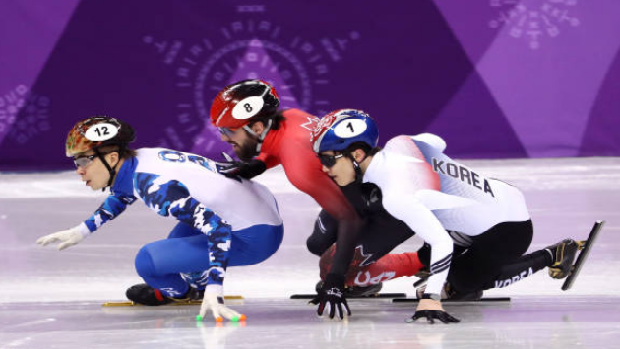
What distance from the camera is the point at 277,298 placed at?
4.76 m

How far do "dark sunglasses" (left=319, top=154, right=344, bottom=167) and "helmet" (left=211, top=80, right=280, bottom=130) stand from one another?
453 millimetres

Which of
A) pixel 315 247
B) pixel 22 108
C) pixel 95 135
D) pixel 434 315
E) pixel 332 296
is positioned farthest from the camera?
pixel 22 108

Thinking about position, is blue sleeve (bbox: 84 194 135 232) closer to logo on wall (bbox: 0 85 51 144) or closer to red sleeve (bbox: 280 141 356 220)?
red sleeve (bbox: 280 141 356 220)

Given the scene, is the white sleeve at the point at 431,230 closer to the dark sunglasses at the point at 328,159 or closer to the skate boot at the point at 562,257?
the dark sunglasses at the point at 328,159

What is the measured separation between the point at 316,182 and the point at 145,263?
0.82m

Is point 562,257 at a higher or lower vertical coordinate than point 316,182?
lower

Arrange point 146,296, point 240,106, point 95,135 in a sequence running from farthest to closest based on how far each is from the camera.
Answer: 1. point 146,296
2. point 240,106
3. point 95,135

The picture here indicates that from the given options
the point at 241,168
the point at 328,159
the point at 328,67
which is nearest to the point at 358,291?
the point at 241,168

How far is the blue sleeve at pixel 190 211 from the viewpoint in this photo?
4.14 meters

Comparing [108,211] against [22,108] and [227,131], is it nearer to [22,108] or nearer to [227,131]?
[227,131]

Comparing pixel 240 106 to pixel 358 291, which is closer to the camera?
pixel 240 106

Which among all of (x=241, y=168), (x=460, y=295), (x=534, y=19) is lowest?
(x=460, y=295)

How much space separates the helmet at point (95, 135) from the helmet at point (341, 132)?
0.84m

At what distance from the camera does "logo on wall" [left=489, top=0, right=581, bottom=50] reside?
31.1 ft
